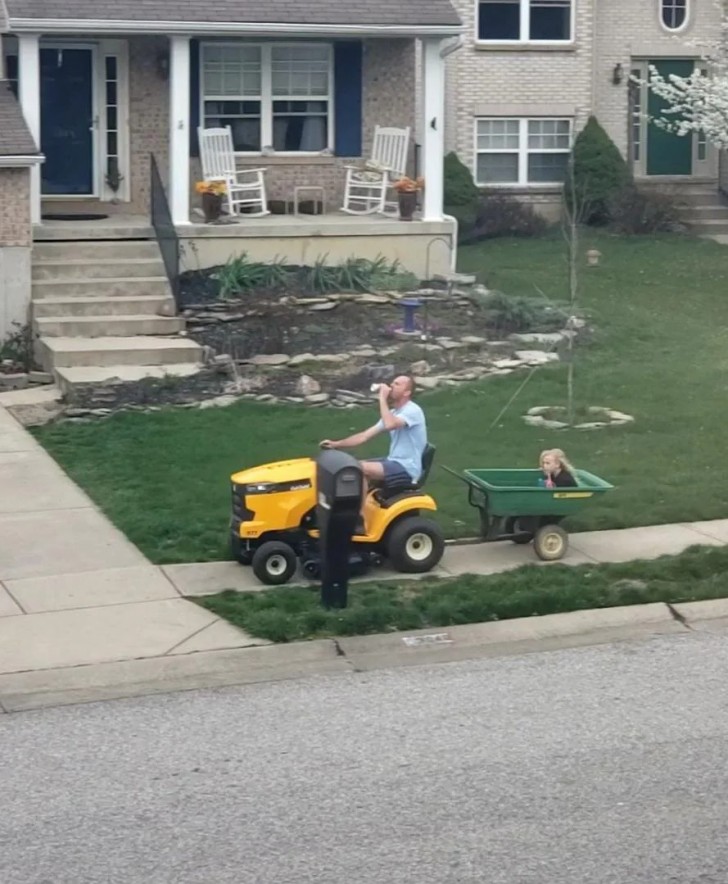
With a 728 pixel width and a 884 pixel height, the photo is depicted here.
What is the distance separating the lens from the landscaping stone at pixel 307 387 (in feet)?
50.4

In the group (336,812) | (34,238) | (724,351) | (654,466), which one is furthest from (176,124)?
(336,812)

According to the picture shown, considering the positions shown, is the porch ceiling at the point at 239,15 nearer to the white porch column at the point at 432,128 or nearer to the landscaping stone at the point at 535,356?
the white porch column at the point at 432,128

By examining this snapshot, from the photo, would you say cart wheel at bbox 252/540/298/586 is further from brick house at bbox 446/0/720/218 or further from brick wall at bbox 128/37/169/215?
brick house at bbox 446/0/720/218

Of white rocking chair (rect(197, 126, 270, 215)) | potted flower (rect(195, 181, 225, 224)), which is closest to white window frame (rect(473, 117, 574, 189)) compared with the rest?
white rocking chair (rect(197, 126, 270, 215))


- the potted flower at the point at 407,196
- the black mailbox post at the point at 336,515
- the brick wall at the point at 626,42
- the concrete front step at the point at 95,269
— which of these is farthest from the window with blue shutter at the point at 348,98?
the black mailbox post at the point at 336,515

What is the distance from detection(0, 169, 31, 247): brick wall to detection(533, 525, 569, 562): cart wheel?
9200 millimetres

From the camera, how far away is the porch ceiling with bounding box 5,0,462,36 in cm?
1911

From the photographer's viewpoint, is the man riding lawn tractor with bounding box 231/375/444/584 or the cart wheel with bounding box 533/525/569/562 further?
the cart wheel with bounding box 533/525/569/562

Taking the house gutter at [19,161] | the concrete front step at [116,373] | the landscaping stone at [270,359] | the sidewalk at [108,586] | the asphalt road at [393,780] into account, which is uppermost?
the house gutter at [19,161]

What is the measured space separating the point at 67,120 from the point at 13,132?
3.15 meters

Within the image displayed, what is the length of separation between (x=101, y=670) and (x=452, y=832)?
114 inches

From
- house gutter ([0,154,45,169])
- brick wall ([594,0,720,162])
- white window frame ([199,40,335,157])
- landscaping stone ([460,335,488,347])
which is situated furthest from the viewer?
brick wall ([594,0,720,162])

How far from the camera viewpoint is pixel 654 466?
41.9ft

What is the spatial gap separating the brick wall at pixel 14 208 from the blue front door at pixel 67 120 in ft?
11.3
